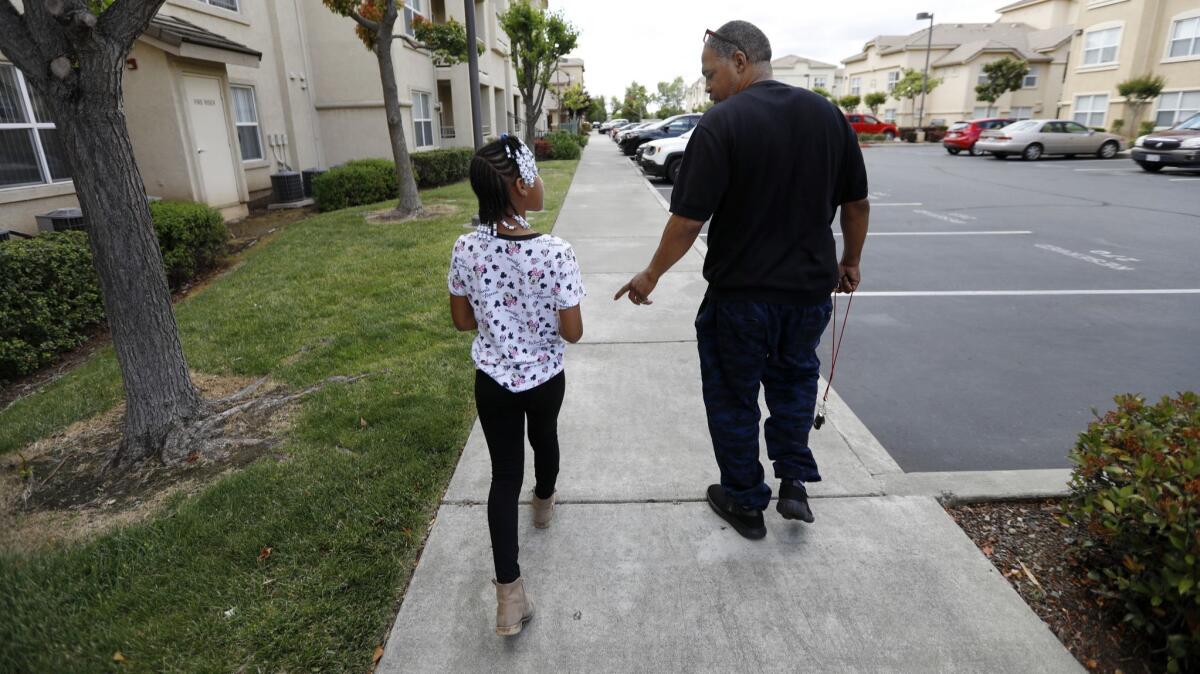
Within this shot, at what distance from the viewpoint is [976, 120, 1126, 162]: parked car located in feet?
76.6

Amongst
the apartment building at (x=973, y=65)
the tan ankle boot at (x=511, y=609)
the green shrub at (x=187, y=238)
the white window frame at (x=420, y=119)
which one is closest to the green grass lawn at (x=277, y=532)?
the tan ankle boot at (x=511, y=609)

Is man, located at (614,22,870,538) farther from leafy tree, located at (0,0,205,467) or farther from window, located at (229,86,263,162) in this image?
window, located at (229,86,263,162)

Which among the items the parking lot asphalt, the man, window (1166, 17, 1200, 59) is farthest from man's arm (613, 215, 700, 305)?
window (1166, 17, 1200, 59)

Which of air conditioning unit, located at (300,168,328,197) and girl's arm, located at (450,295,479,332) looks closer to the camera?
girl's arm, located at (450,295,479,332)

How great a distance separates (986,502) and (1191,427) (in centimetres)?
95

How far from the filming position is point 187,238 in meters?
7.69

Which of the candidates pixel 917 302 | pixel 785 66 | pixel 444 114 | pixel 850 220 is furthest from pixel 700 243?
pixel 785 66

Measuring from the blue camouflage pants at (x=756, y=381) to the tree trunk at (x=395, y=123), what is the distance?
369 inches

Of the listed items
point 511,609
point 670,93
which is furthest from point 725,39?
point 670,93

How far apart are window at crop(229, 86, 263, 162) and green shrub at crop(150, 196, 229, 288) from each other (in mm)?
5246

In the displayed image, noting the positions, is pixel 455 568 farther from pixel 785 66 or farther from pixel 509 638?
pixel 785 66

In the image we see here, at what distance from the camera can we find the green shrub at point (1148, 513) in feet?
6.34

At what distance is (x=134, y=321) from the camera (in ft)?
11.7

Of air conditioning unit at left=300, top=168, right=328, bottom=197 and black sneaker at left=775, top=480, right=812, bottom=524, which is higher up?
air conditioning unit at left=300, top=168, right=328, bottom=197
